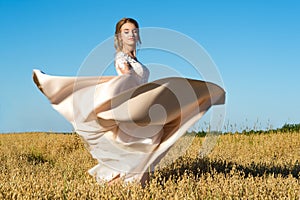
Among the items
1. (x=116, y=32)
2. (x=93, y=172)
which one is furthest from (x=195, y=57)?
(x=93, y=172)

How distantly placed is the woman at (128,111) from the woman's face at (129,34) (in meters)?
0.35

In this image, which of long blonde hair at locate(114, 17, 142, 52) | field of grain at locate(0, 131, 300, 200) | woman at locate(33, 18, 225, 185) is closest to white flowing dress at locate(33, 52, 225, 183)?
woman at locate(33, 18, 225, 185)

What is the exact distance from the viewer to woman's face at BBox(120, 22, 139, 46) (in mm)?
5340

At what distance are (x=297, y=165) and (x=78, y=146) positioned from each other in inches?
205

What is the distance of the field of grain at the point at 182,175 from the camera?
3717 millimetres

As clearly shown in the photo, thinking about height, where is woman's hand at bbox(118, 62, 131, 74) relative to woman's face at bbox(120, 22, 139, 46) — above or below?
below

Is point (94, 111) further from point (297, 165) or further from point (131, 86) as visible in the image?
point (297, 165)

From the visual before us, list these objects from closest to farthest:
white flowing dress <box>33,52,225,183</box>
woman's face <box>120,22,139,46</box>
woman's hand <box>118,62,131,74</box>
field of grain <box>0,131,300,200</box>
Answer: field of grain <box>0,131,300,200</box>
white flowing dress <box>33,52,225,183</box>
woman's hand <box>118,62,131,74</box>
woman's face <box>120,22,139,46</box>

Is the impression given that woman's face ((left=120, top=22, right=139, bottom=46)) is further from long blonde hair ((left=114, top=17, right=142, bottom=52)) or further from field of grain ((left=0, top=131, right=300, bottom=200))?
field of grain ((left=0, top=131, right=300, bottom=200))

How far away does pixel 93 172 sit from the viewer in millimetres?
5152

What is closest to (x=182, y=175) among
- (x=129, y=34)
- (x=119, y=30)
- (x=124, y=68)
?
(x=124, y=68)

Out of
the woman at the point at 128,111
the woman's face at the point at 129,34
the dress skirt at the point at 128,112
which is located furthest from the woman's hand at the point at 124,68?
the woman's face at the point at 129,34

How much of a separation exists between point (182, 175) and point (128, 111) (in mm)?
920

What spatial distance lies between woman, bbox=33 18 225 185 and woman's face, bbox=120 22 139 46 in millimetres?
351
